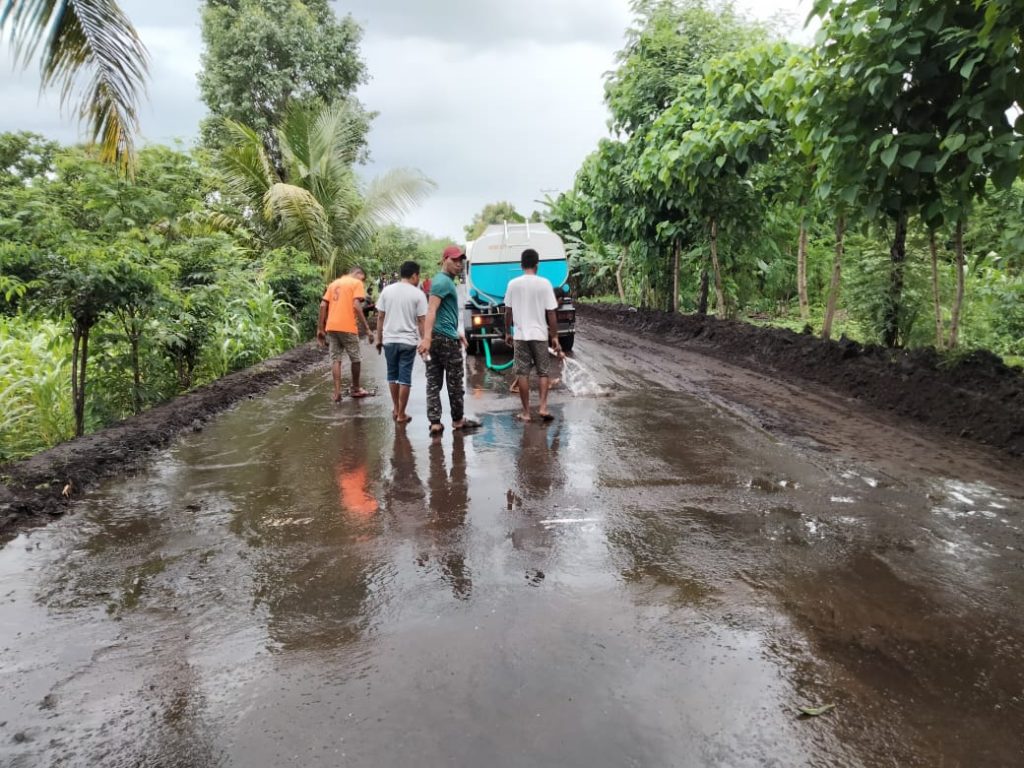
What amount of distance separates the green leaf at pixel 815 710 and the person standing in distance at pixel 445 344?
16.0ft

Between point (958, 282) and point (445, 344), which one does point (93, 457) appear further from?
point (958, 282)

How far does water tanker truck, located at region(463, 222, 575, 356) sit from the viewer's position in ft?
41.8

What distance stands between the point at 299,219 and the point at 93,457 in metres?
12.4

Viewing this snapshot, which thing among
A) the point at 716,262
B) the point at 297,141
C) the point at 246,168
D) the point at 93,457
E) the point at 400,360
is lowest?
the point at 93,457

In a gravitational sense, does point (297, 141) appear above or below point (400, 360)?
above

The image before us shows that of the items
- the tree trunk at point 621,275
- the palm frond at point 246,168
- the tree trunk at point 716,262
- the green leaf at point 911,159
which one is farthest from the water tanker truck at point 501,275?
the tree trunk at point 621,275

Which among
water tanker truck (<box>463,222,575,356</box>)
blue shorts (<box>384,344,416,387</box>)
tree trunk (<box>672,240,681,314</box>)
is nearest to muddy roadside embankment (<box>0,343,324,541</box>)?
blue shorts (<box>384,344,416,387</box>)

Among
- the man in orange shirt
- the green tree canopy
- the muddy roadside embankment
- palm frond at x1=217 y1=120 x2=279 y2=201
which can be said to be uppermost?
the green tree canopy

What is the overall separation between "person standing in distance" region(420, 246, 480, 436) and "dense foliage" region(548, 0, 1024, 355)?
164 inches

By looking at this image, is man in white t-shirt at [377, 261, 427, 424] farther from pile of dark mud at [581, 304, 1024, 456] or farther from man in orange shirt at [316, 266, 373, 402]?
pile of dark mud at [581, 304, 1024, 456]

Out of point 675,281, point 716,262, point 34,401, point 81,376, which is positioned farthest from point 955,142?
point 675,281

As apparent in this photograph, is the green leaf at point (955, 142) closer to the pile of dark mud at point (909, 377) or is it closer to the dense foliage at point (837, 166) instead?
the dense foliage at point (837, 166)

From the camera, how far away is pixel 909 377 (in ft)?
25.2

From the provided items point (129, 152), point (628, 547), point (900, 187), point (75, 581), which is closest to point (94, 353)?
point (129, 152)
